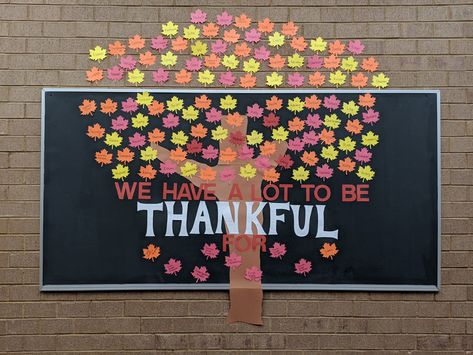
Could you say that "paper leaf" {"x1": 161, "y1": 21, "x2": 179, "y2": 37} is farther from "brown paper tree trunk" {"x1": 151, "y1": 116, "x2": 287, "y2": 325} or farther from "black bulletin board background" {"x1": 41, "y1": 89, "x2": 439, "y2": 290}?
"brown paper tree trunk" {"x1": 151, "y1": 116, "x2": 287, "y2": 325}

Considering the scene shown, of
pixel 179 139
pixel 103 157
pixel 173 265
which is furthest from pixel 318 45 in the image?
pixel 173 265

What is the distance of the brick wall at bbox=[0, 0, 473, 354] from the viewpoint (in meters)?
4.16

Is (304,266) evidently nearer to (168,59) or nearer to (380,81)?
(380,81)

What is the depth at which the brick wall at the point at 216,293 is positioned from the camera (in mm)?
4156

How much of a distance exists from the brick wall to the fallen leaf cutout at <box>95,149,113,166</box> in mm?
512

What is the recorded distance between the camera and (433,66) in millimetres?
4238

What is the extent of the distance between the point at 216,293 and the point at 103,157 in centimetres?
144

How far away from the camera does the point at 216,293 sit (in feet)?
13.6

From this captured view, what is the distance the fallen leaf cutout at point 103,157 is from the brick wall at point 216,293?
20.2 inches

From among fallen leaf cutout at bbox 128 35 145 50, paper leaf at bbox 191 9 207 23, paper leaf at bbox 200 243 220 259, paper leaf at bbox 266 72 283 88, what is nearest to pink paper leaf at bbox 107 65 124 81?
fallen leaf cutout at bbox 128 35 145 50

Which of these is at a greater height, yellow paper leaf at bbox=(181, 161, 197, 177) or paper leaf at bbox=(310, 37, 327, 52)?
paper leaf at bbox=(310, 37, 327, 52)

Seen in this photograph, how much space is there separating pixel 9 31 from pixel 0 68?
0.32 meters

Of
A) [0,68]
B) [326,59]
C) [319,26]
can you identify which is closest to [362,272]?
[326,59]

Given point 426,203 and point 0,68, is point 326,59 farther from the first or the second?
point 0,68
